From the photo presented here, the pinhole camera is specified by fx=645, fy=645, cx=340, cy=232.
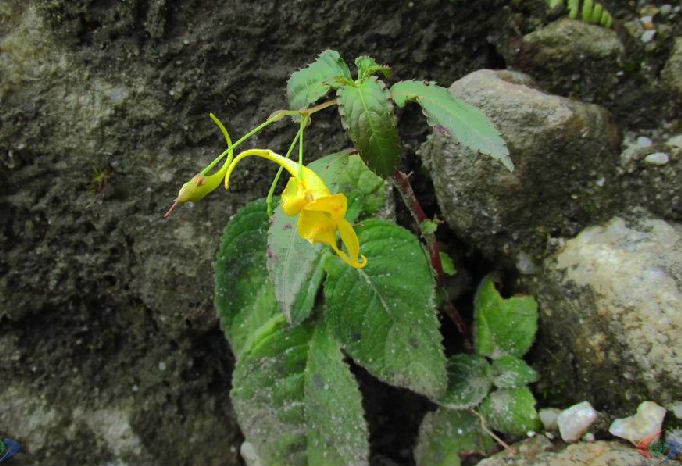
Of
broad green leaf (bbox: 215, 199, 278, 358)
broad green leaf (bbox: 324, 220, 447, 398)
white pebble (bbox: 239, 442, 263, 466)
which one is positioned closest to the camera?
broad green leaf (bbox: 324, 220, 447, 398)

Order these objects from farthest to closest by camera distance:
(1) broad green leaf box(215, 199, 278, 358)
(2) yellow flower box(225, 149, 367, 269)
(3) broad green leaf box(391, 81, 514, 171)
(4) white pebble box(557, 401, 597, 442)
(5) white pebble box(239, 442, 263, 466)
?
(5) white pebble box(239, 442, 263, 466) < (1) broad green leaf box(215, 199, 278, 358) < (4) white pebble box(557, 401, 597, 442) < (3) broad green leaf box(391, 81, 514, 171) < (2) yellow flower box(225, 149, 367, 269)

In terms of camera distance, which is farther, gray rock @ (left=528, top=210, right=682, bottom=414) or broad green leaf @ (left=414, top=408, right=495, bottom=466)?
broad green leaf @ (left=414, top=408, right=495, bottom=466)

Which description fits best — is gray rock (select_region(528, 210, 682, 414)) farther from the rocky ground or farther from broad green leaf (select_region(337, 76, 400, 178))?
broad green leaf (select_region(337, 76, 400, 178))

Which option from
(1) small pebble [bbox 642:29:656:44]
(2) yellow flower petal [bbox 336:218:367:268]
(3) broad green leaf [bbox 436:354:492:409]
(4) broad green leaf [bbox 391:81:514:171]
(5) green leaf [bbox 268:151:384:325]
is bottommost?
(3) broad green leaf [bbox 436:354:492:409]

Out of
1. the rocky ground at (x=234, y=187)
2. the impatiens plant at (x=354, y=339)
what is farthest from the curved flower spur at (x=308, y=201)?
the rocky ground at (x=234, y=187)

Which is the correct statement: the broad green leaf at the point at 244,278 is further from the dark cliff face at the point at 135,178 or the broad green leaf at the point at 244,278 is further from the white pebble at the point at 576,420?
the white pebble at the point at 576,420

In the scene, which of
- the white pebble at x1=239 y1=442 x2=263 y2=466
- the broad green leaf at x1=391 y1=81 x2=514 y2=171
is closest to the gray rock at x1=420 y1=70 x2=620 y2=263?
the broad green leaf at x1=391 y1=81 x2=514 y2=171

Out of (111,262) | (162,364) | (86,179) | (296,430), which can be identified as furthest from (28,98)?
(296,430)
